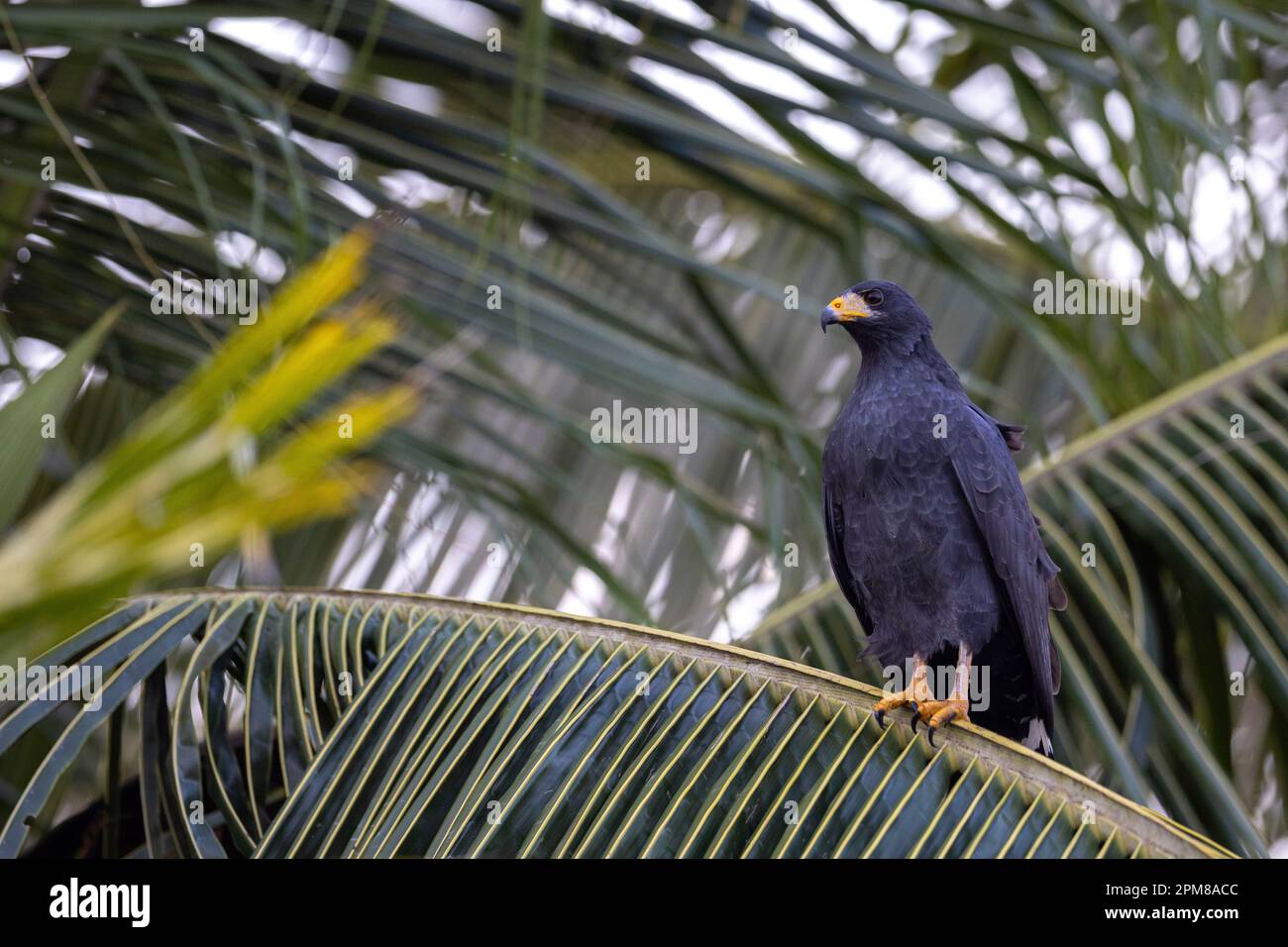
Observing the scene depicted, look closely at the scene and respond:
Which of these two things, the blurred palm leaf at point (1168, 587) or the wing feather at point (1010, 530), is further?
the wing feather at point (1010, 530)

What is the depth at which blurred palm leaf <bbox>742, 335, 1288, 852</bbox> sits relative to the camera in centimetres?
275

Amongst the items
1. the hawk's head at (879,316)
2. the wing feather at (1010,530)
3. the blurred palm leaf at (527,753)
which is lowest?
the blurred palm leaf at (527,753)

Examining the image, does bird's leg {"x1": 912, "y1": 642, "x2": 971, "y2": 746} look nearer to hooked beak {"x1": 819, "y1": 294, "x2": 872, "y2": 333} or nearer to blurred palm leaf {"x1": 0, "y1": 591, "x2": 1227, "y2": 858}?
blurred palm leaf {"x1": 0, "y1": 591, "x2": 1227, "y2": 858}

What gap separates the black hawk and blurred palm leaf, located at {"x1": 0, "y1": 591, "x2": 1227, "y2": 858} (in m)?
0.79

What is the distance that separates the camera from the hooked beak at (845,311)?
3.25 metres

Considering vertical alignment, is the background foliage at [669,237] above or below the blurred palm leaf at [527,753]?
above

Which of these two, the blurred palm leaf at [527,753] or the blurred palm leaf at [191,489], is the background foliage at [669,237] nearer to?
the blurred palm leaf at [527,753]

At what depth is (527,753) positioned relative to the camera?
218 cm

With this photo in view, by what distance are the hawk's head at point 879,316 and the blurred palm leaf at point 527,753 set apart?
48.6 inches

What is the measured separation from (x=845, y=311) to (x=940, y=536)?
626 millimetres

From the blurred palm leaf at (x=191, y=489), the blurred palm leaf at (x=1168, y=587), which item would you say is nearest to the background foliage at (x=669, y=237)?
the blurred palm leaf at (x=1168, y=587)

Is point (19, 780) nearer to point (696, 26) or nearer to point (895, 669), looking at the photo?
point (895, 669)

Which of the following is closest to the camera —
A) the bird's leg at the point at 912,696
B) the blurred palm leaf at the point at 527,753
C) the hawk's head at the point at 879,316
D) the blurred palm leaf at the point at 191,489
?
the blurred palm leaf at the point at 191,489

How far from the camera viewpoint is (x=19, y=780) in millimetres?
3834
